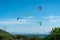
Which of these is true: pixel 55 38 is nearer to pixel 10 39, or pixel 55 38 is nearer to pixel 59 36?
pixel 59 36

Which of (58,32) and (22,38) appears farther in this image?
(58,32)

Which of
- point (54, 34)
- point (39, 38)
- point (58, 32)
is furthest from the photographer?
point (58, 32)

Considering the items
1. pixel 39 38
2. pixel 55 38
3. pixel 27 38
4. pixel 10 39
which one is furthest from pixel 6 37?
pixel 55 38

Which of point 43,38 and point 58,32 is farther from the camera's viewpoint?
point 58,32

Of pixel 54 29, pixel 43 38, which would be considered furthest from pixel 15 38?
pixel 54 29

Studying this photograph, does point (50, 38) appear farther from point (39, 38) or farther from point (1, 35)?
point (1, 35)

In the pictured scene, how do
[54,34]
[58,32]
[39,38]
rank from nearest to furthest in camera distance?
[39,38], [54,34], [58,32]

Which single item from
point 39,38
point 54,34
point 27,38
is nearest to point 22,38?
point 27,38

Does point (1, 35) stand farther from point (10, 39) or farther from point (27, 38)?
point (27, 38)
